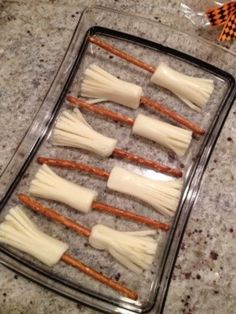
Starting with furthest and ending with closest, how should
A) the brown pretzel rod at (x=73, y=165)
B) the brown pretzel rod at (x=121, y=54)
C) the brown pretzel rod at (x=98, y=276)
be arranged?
the brown pretzel rod at (x=121, y=54)
the brown pretzel rod at (x=73, y=165)
the brown pretzel rod at (x=98, y=276)

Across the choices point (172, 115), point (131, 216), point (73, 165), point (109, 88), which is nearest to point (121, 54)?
point (109, 88)

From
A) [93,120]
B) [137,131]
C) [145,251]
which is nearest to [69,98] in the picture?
[93,120]

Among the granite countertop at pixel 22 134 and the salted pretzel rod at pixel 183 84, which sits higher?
the salted pretzel rod at pixel 183 84

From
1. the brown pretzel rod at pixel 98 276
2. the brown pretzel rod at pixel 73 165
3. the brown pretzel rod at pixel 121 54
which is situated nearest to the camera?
the brown pretzel rod at pixel 98 276

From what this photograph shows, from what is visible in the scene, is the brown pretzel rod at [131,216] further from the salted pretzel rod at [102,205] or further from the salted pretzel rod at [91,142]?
the salted pretzel rod at [91,142]

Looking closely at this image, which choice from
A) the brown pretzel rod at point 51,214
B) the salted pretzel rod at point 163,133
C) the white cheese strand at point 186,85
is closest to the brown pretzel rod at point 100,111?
the salted pretzel rod at point 163,133

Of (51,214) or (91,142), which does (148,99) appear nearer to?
(91,142)

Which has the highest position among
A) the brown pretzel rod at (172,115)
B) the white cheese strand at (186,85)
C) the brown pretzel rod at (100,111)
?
the white cheese strand at (186,85)
